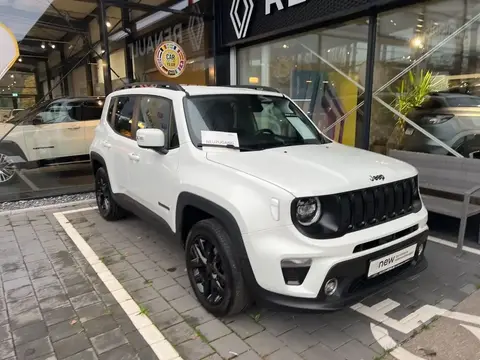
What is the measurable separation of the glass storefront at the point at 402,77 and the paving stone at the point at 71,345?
507cm

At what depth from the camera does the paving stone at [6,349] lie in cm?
254

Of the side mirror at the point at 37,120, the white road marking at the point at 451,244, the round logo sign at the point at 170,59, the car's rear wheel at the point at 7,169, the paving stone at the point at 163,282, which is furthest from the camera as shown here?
the round logo sign at the point at 170,59

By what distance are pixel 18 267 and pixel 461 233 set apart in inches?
187

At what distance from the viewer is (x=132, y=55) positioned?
811cm

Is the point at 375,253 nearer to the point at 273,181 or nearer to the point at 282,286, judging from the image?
the point at 282,286

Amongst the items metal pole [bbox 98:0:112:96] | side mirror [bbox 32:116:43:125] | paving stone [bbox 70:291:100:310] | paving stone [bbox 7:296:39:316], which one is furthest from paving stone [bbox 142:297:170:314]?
metal pole [bbox 98:0:112:96]

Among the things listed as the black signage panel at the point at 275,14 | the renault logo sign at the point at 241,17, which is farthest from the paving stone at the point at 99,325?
the renault logo sign at the point at 241,17

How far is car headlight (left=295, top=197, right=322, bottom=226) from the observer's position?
240 cm

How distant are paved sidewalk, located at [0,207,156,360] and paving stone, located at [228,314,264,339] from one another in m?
0.63

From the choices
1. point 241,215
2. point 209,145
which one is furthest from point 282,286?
point 209,145

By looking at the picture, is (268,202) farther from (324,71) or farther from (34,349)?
(324,71)

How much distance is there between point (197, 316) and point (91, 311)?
880 mm

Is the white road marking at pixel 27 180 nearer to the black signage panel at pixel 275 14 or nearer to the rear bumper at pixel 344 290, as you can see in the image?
the black signage panel at pixel 275 14

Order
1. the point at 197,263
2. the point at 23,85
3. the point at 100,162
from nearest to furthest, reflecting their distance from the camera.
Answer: the point at 197,263 → the point at 100,162 → the point at 23,85
